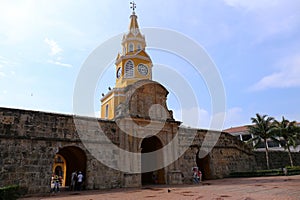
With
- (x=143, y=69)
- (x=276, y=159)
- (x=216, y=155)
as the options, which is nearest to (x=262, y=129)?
(x=276, y=159)

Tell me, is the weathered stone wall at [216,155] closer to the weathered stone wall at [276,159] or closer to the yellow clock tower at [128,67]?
the weathered stone wall at [276,159]

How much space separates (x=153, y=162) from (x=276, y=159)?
687 inches

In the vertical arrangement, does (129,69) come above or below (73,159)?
Result: above

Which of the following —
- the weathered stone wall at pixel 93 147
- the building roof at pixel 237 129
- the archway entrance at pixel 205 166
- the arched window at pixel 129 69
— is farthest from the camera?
the building roof at pixel 237 129

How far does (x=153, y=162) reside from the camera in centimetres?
1969

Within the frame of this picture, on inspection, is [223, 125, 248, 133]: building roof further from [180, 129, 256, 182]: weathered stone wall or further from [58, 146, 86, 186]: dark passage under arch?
[58, 146, 86, 186]: dark passage under arch

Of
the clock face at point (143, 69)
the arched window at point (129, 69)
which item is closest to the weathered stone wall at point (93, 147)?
the clock face at point (143, 69)

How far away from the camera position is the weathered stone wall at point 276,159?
1035 inches

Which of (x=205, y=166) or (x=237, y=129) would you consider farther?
(x=237, y=129)

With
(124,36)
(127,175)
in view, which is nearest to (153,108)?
(127,175)

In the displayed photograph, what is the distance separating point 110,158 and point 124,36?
726 inches

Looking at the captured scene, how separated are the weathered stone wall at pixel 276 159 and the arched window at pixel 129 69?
16535mm

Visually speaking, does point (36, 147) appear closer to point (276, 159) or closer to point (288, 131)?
point (276, 159)

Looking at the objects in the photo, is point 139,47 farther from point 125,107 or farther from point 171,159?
point 171,159
